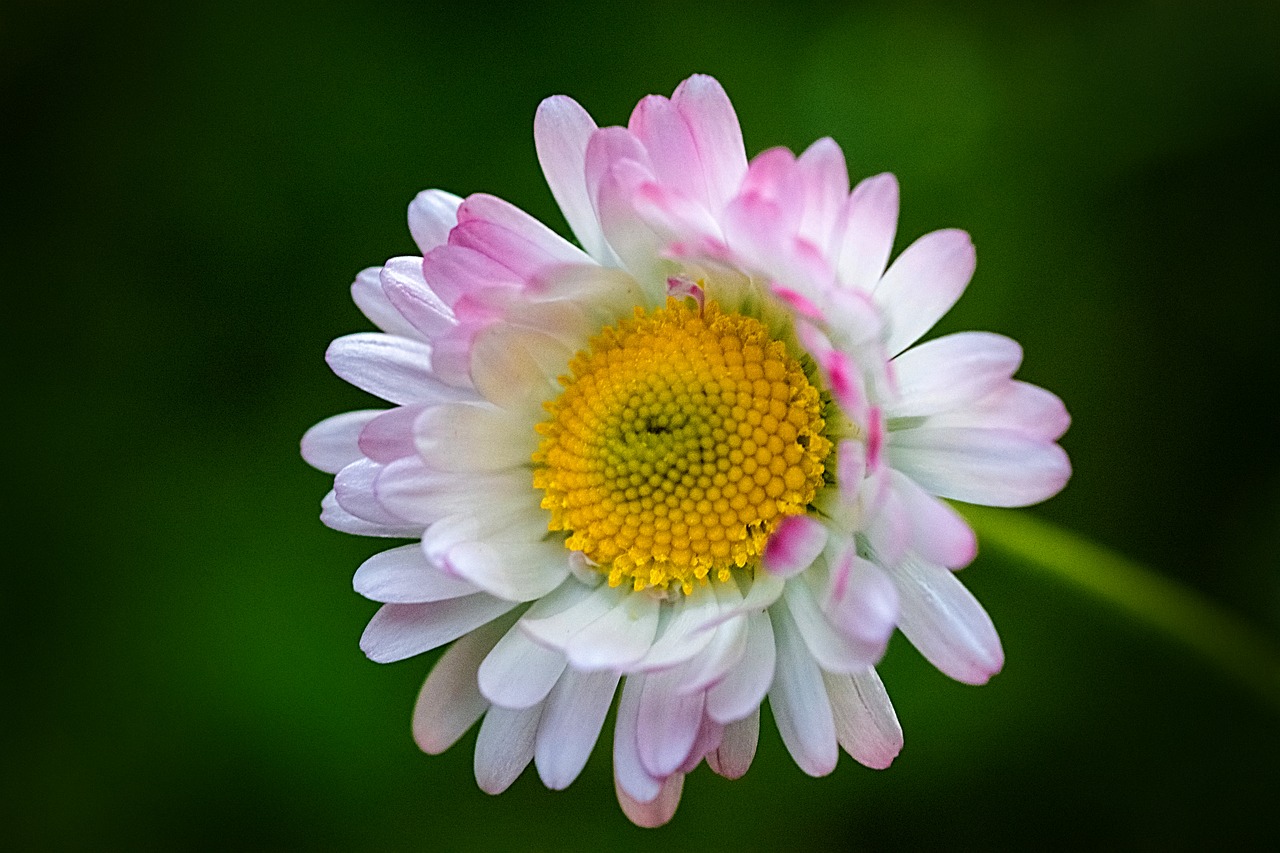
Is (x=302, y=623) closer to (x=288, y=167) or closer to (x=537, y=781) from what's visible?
(x=537, y=781)

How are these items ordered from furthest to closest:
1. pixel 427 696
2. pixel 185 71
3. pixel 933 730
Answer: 1. pixel 185 71
2. pixel 933 730
3. pixel 427 696

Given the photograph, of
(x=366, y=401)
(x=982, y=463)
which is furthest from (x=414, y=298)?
(x=366, y=401)

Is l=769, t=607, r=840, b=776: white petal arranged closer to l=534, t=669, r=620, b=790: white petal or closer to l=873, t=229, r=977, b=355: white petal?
l=534, t=669, r=620, b=790: white petal

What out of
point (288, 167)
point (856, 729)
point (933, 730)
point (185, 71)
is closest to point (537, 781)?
point (933, 730)

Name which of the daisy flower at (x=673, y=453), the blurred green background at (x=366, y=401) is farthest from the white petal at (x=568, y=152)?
the blurred green background at (x=366, y=401)

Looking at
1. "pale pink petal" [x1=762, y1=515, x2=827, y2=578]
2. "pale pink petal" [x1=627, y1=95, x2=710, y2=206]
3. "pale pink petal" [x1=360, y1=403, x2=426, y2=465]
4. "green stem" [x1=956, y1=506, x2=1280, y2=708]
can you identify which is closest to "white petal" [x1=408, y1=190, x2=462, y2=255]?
"pale pink petal" [x1=360, y1=403, x2=426, y2=465]

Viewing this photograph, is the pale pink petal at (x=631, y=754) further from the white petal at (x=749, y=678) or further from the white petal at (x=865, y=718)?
the white petal at (x=865, y=718)
